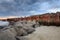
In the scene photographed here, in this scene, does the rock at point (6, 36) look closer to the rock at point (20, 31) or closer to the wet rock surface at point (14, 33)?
the wet rock surface at point (14, 33)

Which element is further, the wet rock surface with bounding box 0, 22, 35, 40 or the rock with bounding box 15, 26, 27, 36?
the rock with bounding box 15, 26, 27, 36

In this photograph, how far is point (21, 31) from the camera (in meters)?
2.38

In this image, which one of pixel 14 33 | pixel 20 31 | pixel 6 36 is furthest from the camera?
pixel 20 31

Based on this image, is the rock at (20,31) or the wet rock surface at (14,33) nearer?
the wet rock surface at (14,33)

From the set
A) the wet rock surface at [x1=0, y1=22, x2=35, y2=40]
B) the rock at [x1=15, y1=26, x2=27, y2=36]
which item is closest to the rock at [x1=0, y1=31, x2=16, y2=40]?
the wet rock surface at [x1=0, y1=22, x2=35, y2=40]

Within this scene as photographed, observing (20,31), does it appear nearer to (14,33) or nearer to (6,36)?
(14,33)

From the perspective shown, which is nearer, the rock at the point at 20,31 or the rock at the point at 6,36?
the rock at the point at 6,36

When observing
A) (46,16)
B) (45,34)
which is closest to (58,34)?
(45,34)

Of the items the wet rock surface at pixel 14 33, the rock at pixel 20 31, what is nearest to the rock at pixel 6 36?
the wet rock surface at pixel 14 33

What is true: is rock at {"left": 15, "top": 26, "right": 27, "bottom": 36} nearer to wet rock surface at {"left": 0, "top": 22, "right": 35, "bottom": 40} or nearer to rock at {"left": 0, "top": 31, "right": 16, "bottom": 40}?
wet rock surface at {"left": 0, "top": 22, "right": 35, "bottom": 40}

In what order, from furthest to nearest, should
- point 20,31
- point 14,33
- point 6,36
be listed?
point 20,31 → point 14,33 → point 6,36

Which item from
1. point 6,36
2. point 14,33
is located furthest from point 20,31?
point 6,36

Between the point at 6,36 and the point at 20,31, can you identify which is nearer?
the point at 6,36

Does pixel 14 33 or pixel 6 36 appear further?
pixel 14 33
